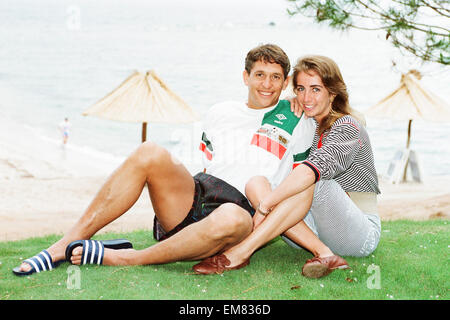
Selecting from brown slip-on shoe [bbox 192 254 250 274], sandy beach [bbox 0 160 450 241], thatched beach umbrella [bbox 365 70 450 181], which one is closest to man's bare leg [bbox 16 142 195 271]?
brown slip-on shoe [bbox 192 254 250 274]

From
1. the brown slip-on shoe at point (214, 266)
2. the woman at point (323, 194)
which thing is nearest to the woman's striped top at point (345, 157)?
the woman at point (323, 194)

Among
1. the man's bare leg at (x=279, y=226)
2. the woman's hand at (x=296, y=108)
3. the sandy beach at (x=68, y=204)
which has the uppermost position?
the woman's hand at (x=296, y=108)

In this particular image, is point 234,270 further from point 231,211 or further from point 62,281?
point 62,281

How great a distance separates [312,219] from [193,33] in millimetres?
57185

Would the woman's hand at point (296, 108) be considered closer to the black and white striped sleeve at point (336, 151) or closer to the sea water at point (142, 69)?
the black and white striped sleeve at point (336, 151)

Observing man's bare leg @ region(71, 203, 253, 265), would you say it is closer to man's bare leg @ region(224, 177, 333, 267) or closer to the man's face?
man's bare leg @ region(224, 177, 333, 267)

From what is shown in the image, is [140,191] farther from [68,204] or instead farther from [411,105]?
[411,105]

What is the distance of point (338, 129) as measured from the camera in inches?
105

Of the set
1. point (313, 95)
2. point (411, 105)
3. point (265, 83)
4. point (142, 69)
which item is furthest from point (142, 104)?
point (142, 69)

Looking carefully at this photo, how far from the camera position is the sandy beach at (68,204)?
20.2 ft

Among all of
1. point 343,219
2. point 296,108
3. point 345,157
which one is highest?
point 296,108

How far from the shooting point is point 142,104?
8.48 m

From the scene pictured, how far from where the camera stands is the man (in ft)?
8.31

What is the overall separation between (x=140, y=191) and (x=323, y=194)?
36.8 inches
